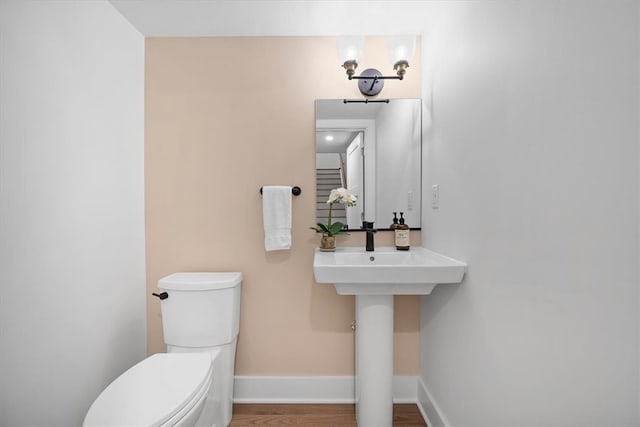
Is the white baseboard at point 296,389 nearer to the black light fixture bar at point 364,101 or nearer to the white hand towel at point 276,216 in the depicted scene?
the white hand towel at point 276,216

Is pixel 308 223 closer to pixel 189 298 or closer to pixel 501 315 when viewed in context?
pixel 189 298

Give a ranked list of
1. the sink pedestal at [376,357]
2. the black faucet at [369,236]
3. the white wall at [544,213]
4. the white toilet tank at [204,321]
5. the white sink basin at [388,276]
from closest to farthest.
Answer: the white wall at [544,213], the white sink basin at [388,276], the sink pedestal at [376,357], the white toilet tank at [204,321], the black faucet at [369,236]

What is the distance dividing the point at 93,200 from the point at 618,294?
177 cm

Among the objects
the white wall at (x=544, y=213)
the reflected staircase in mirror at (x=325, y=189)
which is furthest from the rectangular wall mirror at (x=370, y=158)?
the white wall at (x=544, y=213)

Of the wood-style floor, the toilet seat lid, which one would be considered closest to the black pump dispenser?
the wood-style floor

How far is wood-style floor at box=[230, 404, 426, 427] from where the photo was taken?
1.46m

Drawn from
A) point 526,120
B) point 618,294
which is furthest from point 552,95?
point 618,294

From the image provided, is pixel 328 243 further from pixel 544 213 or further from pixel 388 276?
pixel 544 213

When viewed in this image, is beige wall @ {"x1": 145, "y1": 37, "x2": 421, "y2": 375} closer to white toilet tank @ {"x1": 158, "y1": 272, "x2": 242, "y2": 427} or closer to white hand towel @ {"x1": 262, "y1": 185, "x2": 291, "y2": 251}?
white hand towel @ {"x1": 262, "y1": 185, "x2": 291, "y2": 251}

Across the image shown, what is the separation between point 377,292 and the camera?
1219 mm

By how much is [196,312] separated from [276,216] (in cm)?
62

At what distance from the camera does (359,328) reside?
1.32 meters

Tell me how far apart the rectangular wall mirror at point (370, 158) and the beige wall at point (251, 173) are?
69 millimetres

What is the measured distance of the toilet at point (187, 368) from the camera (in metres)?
0.88
